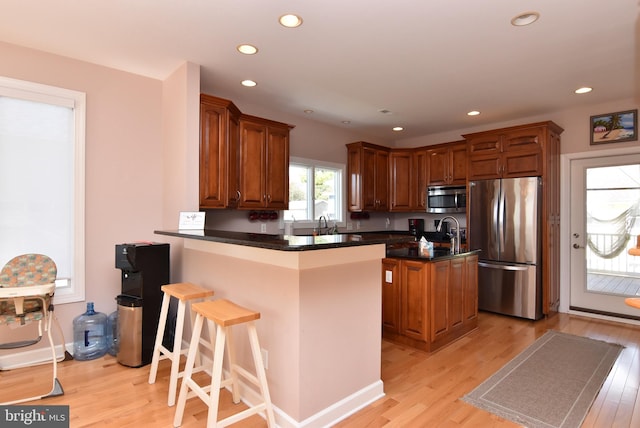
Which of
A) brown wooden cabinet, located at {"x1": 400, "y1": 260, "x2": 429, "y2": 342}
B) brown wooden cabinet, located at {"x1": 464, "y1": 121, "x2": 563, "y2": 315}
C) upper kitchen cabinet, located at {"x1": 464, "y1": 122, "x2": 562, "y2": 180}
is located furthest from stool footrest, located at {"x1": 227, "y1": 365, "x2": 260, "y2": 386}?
upper kitchen cabinet, located at {"x1": 464, "y1": 122, "x2": 562, "y2": 180}

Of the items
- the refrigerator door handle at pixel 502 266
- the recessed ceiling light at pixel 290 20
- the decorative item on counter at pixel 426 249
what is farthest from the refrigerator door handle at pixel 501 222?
the recessed ceiling light at pixel 290 20

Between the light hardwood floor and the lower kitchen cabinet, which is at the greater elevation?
the lower kitchen cabinet

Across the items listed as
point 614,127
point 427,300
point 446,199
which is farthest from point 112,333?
point 614,127

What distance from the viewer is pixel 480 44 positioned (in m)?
2.70

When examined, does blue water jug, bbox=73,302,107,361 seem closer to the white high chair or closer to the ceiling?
the white high chair

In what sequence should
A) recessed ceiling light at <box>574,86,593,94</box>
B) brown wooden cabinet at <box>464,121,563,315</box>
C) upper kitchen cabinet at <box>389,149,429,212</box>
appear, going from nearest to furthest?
1. recessed ceiling light at <box>574,86,593,94</box>
2. brown wooden cabinet at <box>464,121,563,315</box>
3. upper kitchen cabinet at <box>389,149,429,212</box>

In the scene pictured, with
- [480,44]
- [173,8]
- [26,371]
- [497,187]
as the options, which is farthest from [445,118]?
[26,371]

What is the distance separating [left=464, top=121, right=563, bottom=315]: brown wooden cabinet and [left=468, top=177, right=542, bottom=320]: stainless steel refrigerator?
0.09 metres

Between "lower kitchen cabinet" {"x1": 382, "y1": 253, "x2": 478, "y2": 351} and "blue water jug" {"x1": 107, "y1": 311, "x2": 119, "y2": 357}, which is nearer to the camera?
"blue water jug" {"x1": 107, "y1": 311, "x2": 119, "y2": 357}

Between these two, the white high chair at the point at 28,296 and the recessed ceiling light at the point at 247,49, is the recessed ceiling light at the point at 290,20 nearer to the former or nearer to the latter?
the recessed ceiling light at the point at 247,49

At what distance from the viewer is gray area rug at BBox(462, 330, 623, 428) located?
217 cm

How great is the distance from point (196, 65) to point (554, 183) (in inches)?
180

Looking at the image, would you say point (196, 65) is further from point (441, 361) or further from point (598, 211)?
point (598, 211)

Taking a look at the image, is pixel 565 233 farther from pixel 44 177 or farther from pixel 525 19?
pixel 44 177
